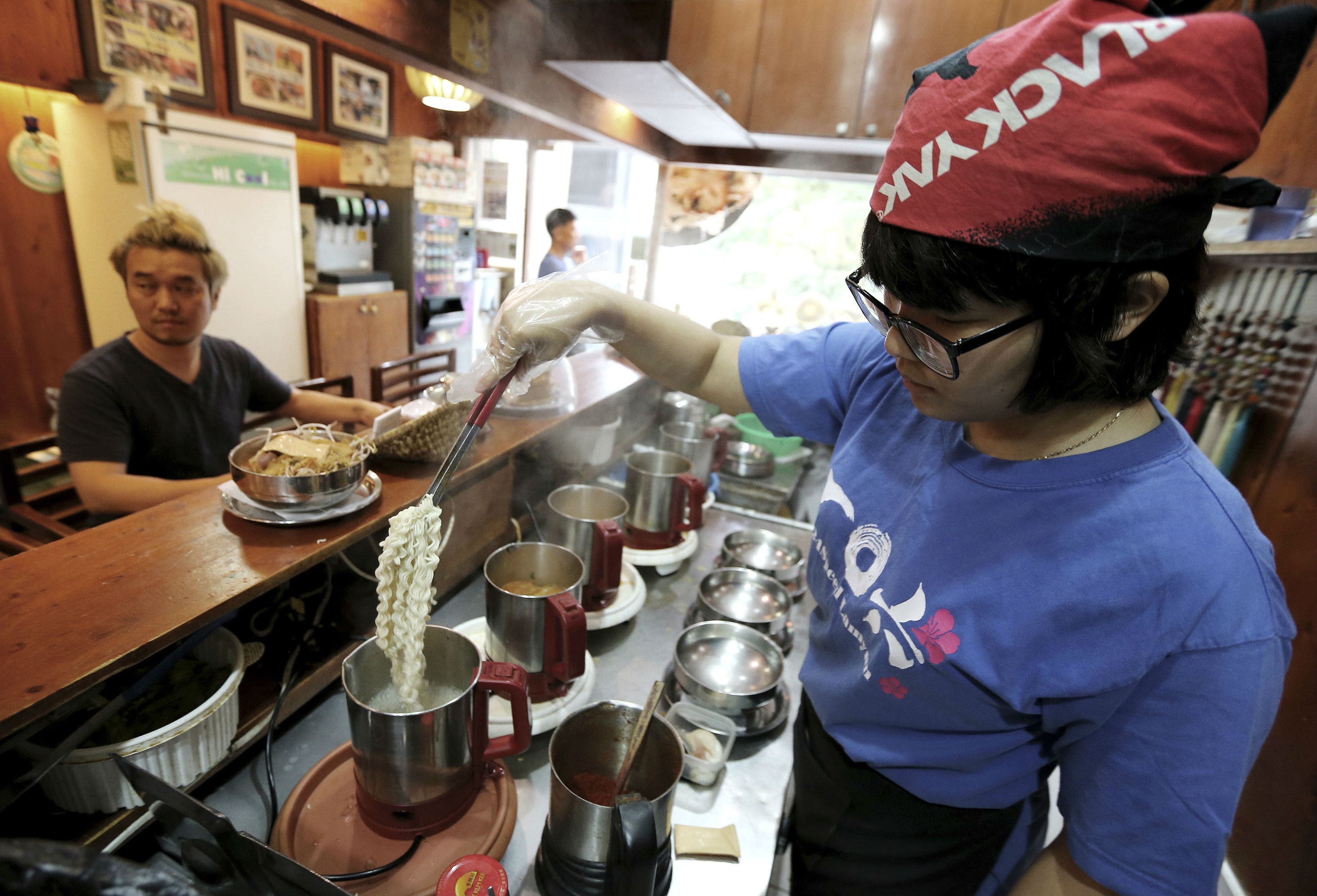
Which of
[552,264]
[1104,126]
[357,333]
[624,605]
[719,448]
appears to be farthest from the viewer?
[357,333]

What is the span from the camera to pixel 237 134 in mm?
3637

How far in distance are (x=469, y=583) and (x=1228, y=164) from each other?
164 cm

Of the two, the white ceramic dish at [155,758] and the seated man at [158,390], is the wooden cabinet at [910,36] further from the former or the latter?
the white ceramic dish at [155,758]

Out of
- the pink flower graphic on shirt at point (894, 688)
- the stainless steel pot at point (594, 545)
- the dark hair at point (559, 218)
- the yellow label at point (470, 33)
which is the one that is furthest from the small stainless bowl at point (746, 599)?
the dark hair at point (559, 218)

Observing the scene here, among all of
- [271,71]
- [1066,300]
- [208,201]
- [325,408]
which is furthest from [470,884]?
[271,71]

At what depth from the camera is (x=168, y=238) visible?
1932 mm

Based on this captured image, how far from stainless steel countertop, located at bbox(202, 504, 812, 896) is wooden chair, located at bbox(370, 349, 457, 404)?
1.62 meters

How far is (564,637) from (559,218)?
11.8 ft

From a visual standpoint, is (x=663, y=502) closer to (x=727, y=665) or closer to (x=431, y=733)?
(x=727, y=665)

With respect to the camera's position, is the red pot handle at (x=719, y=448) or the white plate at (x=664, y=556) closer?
the white plate at (x=664, y=556)

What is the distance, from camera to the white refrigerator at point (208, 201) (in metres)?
3.23

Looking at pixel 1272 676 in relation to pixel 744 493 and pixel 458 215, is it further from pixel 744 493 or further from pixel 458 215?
pixel 458 215

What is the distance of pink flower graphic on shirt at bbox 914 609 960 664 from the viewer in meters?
0.79

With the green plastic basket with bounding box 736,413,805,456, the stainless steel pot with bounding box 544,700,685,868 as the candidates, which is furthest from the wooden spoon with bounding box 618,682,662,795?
the green plastic basket with bounding box 736,413,805,456
